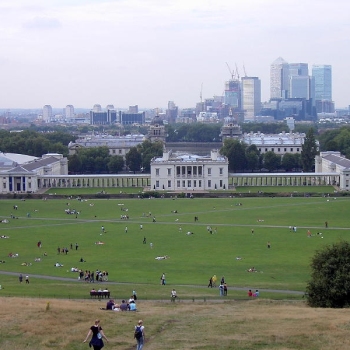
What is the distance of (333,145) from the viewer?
117562 millimetres

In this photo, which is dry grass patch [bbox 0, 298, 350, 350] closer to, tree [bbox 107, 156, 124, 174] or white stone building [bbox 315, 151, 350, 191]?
white stone building [bbox 315, 151, 350, 191]

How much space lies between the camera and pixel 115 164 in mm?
107438

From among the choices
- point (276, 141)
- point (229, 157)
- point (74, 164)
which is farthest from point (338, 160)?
point (276, 141)

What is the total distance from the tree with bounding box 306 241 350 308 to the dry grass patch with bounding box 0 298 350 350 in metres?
1.10

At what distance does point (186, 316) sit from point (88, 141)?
4201 inches

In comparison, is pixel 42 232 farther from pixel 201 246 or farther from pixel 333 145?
pixel 333 145

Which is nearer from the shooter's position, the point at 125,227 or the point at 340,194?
the point at 125,227

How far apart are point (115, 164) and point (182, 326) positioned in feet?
265

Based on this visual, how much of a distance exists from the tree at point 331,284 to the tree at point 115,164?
75771mm

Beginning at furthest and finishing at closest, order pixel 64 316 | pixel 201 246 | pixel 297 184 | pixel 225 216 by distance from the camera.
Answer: pixel 297 184
pixel 225 216
pixel 201 246
pixel 64 316

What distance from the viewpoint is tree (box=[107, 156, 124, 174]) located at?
10744 centimetres

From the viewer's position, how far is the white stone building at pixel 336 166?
88.8 metres

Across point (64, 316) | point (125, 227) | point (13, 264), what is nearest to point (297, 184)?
point (125, 227)

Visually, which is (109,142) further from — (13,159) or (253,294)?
(253,294)
